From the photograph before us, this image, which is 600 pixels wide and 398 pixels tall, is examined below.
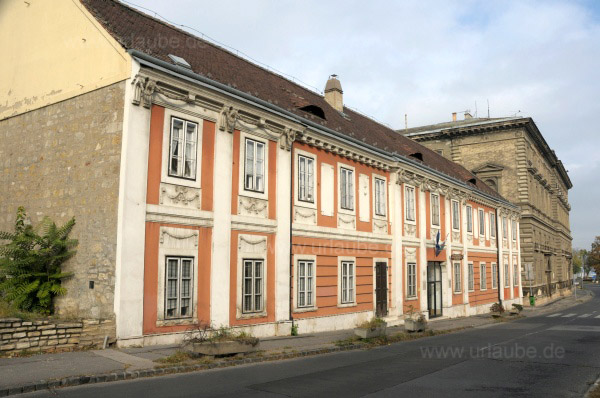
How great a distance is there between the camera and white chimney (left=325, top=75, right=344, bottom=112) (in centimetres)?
2809

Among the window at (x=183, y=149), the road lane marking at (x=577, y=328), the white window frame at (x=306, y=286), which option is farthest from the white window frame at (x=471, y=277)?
the window at (x=183, y=149)

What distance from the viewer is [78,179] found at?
1449cm

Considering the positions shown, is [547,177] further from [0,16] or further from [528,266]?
[0,16]

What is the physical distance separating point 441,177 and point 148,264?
20.3 metres

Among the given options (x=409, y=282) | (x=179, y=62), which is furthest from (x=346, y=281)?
(x=179, y=62)

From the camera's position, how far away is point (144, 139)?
539 inches

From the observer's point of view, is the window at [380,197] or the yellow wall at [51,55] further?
the window at [380,197]

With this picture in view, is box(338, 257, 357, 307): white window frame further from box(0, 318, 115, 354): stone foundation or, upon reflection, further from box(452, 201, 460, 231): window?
box(452, 201, 460, 231): window

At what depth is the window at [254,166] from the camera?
1694cm

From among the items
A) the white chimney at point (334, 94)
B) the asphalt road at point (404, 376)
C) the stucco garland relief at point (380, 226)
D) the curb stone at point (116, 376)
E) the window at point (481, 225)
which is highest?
the white chimney at point (334, 94)

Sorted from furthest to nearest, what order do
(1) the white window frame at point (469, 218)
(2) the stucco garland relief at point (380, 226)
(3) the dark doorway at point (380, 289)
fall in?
(1) the white window frame at point (469, 218) < (2) the stucco garland relief at point (380, 226) < (3) the dark doorway at point (380, 289)

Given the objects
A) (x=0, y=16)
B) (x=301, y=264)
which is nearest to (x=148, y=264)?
(x=301, y=264)

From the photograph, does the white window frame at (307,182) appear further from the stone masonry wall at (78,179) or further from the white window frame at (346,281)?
the stone masonry wall at (78,179)

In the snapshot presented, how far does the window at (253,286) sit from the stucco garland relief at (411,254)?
11.0 meters
